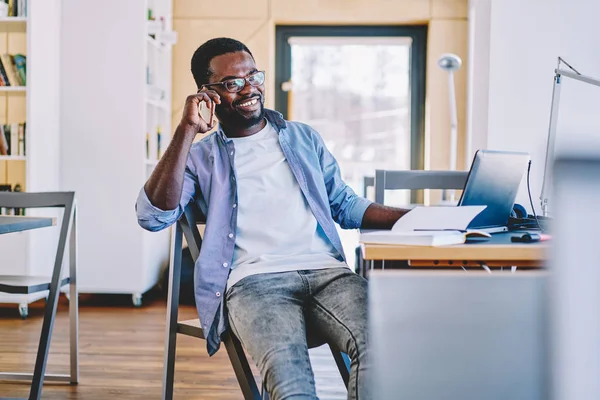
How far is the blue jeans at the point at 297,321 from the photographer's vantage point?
4.96 feet

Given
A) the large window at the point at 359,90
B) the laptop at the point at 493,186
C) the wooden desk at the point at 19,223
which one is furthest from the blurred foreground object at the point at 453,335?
the large window at the point at 359,90

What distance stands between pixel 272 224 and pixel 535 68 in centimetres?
246

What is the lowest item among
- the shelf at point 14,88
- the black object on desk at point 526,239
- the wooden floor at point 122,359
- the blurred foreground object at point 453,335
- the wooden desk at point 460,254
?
the wooden floor at point 122,359

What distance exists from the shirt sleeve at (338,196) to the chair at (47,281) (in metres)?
0.99

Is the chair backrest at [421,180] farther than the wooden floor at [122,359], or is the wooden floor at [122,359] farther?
the wooden floor at [122,359]

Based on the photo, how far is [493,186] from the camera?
171 centimetres

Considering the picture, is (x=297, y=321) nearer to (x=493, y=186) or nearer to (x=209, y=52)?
(x=493, y=186)

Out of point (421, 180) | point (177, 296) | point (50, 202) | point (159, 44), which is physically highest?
point (159, 44)

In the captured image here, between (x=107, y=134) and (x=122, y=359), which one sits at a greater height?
(x=107, y=134)

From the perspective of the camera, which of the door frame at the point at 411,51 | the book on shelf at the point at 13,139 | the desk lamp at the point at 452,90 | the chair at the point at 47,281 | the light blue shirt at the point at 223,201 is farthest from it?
the door frame at the point at 411,51

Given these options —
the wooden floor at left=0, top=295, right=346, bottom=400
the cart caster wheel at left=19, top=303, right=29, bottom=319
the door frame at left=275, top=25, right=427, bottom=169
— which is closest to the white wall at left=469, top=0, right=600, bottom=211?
the door frame at left=275, top=25, right=427, bottom=169

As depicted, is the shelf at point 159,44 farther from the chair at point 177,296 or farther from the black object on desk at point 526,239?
the black object on desk at point 526,239

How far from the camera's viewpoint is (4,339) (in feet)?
11.9

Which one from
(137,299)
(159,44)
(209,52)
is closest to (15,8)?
(159,44)
